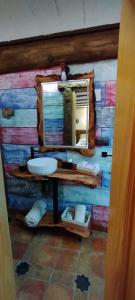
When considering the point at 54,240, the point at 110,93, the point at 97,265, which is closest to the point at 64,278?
the point at 97,265

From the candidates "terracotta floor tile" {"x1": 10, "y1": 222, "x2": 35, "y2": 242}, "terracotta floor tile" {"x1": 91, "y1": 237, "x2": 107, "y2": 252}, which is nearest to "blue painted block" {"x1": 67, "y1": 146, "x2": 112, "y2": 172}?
"terracotta floor tile" {"x1": 91, "y1": 237, "x2": 107, "y2": 252}

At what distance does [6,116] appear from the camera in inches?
95.0

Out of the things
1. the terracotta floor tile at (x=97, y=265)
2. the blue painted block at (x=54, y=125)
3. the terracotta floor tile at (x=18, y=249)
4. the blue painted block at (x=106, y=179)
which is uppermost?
the blue painted block at (x=54, y=125)

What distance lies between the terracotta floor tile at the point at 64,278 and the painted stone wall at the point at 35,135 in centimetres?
79

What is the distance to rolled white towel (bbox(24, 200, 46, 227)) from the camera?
2.23 m

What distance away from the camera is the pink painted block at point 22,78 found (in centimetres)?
214

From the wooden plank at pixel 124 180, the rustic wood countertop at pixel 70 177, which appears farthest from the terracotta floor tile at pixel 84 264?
the wooden plank at pixel 124 180

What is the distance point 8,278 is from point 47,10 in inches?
77.3

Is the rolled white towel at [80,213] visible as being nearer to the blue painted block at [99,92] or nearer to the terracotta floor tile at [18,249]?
the terracotta floor tile at [18,249]

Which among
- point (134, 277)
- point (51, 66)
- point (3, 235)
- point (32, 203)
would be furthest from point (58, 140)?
point (134, 277)

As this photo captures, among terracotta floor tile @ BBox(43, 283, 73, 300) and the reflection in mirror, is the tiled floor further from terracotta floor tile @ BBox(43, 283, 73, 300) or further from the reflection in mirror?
the reflection in mirror

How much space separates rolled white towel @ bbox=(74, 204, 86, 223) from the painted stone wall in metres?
0.14

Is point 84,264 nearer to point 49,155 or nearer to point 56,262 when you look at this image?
point 56,262

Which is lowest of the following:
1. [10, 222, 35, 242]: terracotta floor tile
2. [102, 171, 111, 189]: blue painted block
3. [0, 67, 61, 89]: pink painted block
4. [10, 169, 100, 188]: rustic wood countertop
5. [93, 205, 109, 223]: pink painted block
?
[10, 222, 35, 242]: terracotta floor tile
